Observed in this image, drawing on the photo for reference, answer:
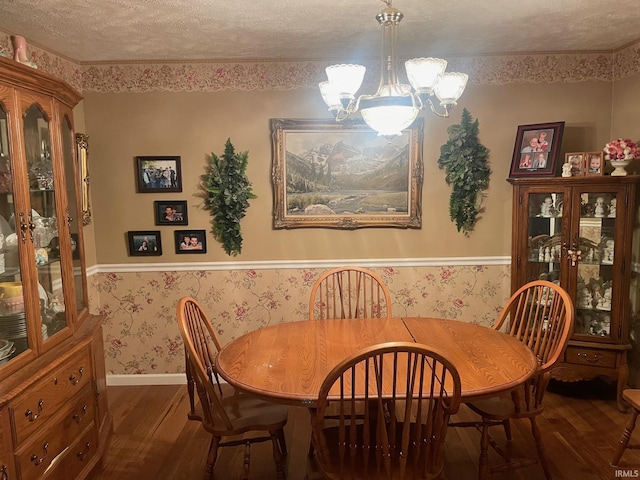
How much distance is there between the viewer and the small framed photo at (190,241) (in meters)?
3.58

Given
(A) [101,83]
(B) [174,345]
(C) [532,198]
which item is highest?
(A) [101,83]

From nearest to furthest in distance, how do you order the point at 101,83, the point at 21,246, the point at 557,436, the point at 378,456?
1. the point at 378,456
2. the point at 21,246
3. the point at 557,436
4. the point at 101,83

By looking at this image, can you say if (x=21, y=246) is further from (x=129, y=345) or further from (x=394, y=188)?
(x=394, y=188)

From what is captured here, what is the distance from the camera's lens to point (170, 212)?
3.55m

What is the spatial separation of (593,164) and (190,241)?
8.94ft

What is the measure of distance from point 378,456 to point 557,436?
1.62 m

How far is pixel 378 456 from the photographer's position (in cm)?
178

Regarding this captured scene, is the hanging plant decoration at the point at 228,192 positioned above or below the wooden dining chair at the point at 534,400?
above

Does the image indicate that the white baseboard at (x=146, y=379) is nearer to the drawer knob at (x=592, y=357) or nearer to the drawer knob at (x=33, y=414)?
the drawer knob at (x=33, y=414)

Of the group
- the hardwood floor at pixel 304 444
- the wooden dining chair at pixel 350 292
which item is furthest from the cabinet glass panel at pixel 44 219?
the wooden dining chair at pixel 350 292

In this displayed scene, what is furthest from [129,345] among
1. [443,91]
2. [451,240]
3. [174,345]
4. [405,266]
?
[443,91]

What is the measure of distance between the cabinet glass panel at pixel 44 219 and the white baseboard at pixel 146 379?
4.81 ft

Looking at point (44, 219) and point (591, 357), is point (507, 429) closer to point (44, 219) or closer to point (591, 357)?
point (591, 357)

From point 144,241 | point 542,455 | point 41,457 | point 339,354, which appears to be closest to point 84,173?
point 144,241
